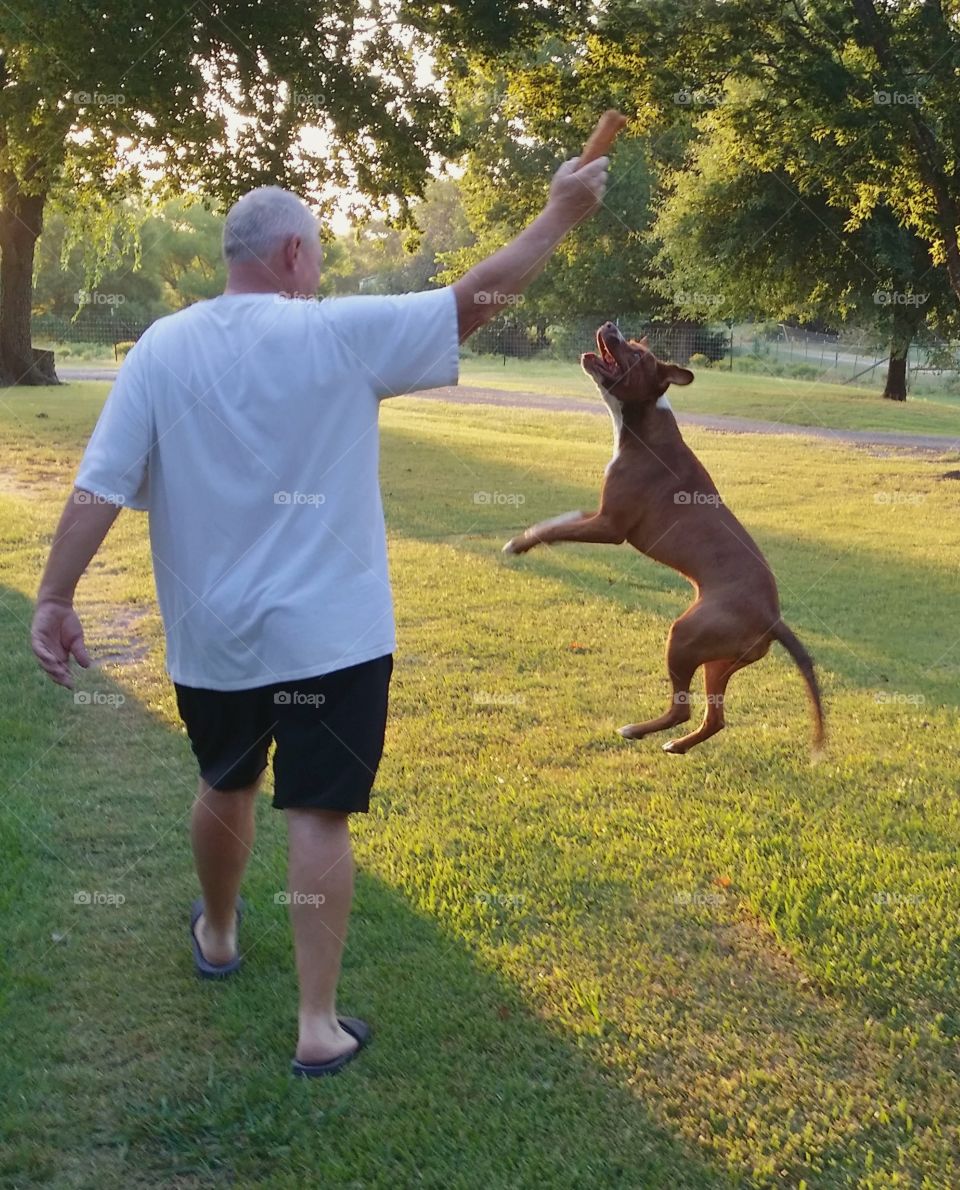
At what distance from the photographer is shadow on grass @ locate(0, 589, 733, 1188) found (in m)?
3.16

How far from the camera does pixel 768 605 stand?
9.96ft

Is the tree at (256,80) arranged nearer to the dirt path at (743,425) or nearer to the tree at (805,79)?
the tree at (805,79)

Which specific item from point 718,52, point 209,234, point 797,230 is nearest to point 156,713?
point 718,52

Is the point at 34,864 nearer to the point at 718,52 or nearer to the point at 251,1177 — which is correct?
the point at 251,1177

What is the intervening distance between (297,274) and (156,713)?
441 cm

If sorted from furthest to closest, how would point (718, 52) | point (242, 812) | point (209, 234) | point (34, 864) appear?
1. point (209, 234)
2. point (718, 52)
3. point (34, 864)
4. point (242, 812)

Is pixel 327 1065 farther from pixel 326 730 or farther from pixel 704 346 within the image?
pixel 704 346

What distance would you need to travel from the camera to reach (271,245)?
3.11m

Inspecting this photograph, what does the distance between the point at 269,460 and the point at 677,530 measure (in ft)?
3.74

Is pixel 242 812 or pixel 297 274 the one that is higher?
pixel 297 274

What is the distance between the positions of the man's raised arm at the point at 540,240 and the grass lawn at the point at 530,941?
235cm

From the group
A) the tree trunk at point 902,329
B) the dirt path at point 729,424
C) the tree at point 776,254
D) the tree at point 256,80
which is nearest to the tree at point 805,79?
the tree at point 256,80

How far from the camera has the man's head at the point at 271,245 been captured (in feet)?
10.1

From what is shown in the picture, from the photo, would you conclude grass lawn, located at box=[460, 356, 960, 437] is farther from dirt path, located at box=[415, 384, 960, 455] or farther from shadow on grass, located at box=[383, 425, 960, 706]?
shadow on grass, located at box=[383, 425, 960, 706]
